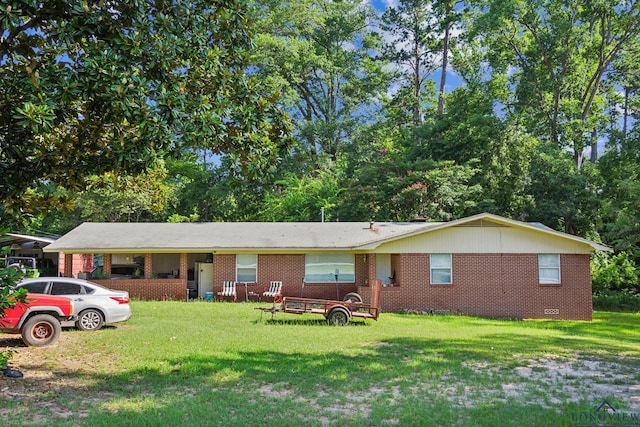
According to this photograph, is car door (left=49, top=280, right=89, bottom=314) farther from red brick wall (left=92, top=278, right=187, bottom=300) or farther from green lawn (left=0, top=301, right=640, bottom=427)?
red brick wall (left=92, top=278, right=187, bottom=300)

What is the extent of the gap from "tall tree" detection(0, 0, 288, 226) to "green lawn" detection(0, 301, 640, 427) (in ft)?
10.9

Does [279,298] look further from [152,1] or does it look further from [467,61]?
[467,61]

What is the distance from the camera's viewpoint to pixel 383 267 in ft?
78.1

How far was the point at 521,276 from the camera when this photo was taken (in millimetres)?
21344

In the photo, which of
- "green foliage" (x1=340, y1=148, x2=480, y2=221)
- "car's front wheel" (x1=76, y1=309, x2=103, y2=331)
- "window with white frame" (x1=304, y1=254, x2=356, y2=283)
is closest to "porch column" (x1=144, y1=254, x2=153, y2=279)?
"window with white frame" (x1=304, y1=254, x2=356, y2=283)

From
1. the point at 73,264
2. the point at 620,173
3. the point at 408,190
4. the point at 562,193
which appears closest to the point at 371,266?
the point at 408,190

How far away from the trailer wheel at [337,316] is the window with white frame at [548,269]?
9.61 m

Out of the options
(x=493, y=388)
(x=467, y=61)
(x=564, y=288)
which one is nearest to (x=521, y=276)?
(x=564, y=288)

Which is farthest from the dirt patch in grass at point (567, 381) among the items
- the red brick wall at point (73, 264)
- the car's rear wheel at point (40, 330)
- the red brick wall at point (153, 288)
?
the red brick wall at point (73, 264)

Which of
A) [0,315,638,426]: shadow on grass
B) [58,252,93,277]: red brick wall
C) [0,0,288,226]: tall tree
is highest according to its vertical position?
[0,0,288,226]: tall tree

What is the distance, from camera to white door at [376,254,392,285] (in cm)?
2364

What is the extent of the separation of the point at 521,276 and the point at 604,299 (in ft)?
32.9

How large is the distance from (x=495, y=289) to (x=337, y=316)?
27.4 feet

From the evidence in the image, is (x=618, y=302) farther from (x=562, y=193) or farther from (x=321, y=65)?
(x=321, y=65)
